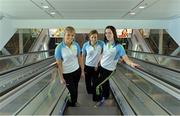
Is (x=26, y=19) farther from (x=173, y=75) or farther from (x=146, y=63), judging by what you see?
(x=173, y=75)

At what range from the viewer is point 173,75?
727cm

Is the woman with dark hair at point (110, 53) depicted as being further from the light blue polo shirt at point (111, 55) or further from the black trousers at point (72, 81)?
the black trousers at point (72, 81)

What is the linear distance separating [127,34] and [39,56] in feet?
23.4

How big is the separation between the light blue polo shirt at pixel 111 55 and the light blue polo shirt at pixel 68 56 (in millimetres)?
512

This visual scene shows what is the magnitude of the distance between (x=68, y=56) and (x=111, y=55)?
2.61 ft

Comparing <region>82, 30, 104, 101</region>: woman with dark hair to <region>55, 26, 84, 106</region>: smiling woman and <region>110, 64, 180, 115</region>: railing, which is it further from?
<region>55, 26, 84, 106</region>: smiling woman

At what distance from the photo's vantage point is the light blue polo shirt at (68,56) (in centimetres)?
582

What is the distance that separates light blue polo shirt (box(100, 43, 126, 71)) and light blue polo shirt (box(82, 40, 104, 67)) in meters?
0.87

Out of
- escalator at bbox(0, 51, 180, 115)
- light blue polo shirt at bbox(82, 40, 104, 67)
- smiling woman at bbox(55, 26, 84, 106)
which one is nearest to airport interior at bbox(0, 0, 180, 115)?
escalator at bbox(0, 51, 180, 115)

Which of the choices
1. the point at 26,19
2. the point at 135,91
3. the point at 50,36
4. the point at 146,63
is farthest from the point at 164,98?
the point at 50,36

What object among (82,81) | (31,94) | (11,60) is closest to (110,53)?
(31,94)

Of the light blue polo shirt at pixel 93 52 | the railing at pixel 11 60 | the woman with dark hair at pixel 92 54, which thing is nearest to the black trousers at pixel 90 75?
the woman with dark hair at pixel 92 54

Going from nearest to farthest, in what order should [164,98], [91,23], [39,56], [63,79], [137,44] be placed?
1. [164,98]
2. [63,79]
3. [91,23]
4. [39,56]
5. [137,44]

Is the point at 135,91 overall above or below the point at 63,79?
below
